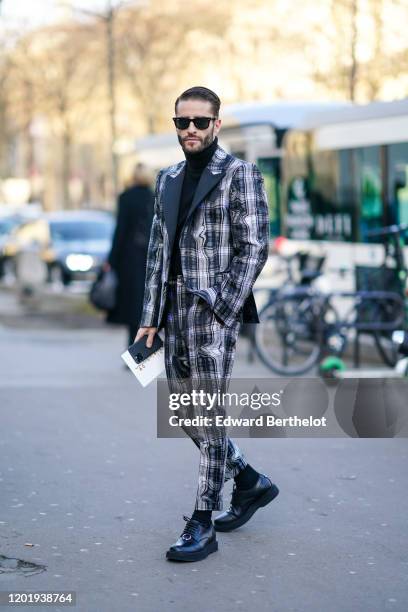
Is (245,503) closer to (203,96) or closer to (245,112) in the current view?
(203,96)

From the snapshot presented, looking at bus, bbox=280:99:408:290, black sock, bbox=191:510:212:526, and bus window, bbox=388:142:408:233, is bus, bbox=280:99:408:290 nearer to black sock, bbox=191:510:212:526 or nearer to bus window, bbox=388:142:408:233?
bus window, bbox=388:142:408:233

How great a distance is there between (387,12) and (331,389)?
1468 centimetres

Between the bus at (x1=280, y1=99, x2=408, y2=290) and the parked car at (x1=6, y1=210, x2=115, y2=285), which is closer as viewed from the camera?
the bus at (x1=280, y1=99, x2=408, y2=290)

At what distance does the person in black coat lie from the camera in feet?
37.4

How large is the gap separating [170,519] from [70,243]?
66.4ft

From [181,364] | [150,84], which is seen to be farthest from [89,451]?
[150,84]

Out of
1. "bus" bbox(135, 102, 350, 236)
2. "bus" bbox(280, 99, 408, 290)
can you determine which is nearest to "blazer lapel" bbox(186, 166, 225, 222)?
"bus" bbox(280, 99, 408, 290)

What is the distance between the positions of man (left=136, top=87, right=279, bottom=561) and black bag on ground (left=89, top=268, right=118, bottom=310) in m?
6.37

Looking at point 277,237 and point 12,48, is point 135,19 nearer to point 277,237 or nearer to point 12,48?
point 12,48

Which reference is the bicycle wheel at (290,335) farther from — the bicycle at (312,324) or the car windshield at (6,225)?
the car windshield at (6,225)

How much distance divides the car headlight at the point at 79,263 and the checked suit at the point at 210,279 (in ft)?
65.8

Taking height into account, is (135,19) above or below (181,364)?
above

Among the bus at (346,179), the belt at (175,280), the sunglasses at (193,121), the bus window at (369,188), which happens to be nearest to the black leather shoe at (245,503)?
the belt at (175,280)

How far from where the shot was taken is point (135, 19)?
38844 millimetres
